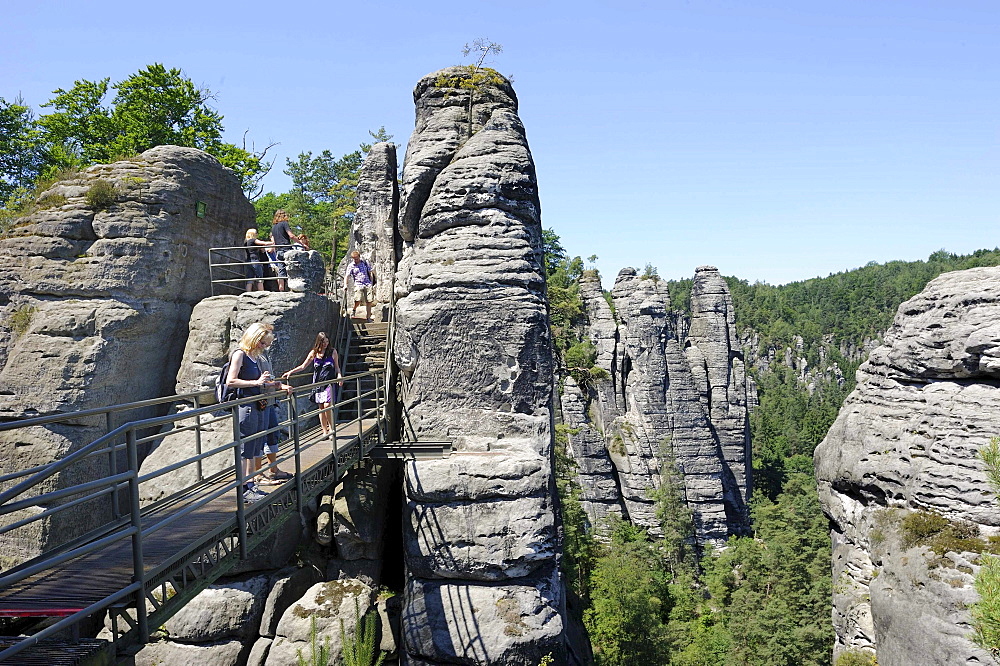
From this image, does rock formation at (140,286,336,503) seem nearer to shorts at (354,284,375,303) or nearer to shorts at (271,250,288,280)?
shorts at (271,250,288,280)

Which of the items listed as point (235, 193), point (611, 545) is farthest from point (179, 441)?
point (611, 545)

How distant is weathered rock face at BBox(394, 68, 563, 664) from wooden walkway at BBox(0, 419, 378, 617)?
2474mm

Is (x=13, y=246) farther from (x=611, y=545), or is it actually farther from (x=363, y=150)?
(x=363, y=150)

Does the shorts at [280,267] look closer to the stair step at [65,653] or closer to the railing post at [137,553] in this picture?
the railing post at [137,553]

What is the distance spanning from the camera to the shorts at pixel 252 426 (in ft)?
20.3

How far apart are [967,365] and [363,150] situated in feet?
125

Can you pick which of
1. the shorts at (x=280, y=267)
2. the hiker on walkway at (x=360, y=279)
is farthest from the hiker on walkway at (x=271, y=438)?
the hiker on walkway at (x=360, y=279)

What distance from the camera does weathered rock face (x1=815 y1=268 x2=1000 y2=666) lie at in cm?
652

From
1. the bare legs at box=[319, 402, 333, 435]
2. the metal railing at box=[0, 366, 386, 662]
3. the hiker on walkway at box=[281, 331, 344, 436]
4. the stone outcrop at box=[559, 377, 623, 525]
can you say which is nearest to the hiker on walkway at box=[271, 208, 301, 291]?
the hiker on walkway at box=[281, 331, 344, 436]

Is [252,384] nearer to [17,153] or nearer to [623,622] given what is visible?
[623,622]

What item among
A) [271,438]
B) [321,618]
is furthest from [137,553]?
[321,618]

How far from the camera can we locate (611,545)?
101ft

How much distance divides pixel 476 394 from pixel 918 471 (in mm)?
5727

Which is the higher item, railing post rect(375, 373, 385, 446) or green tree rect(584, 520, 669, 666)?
railing post rect(375, 373, 385, 446)
